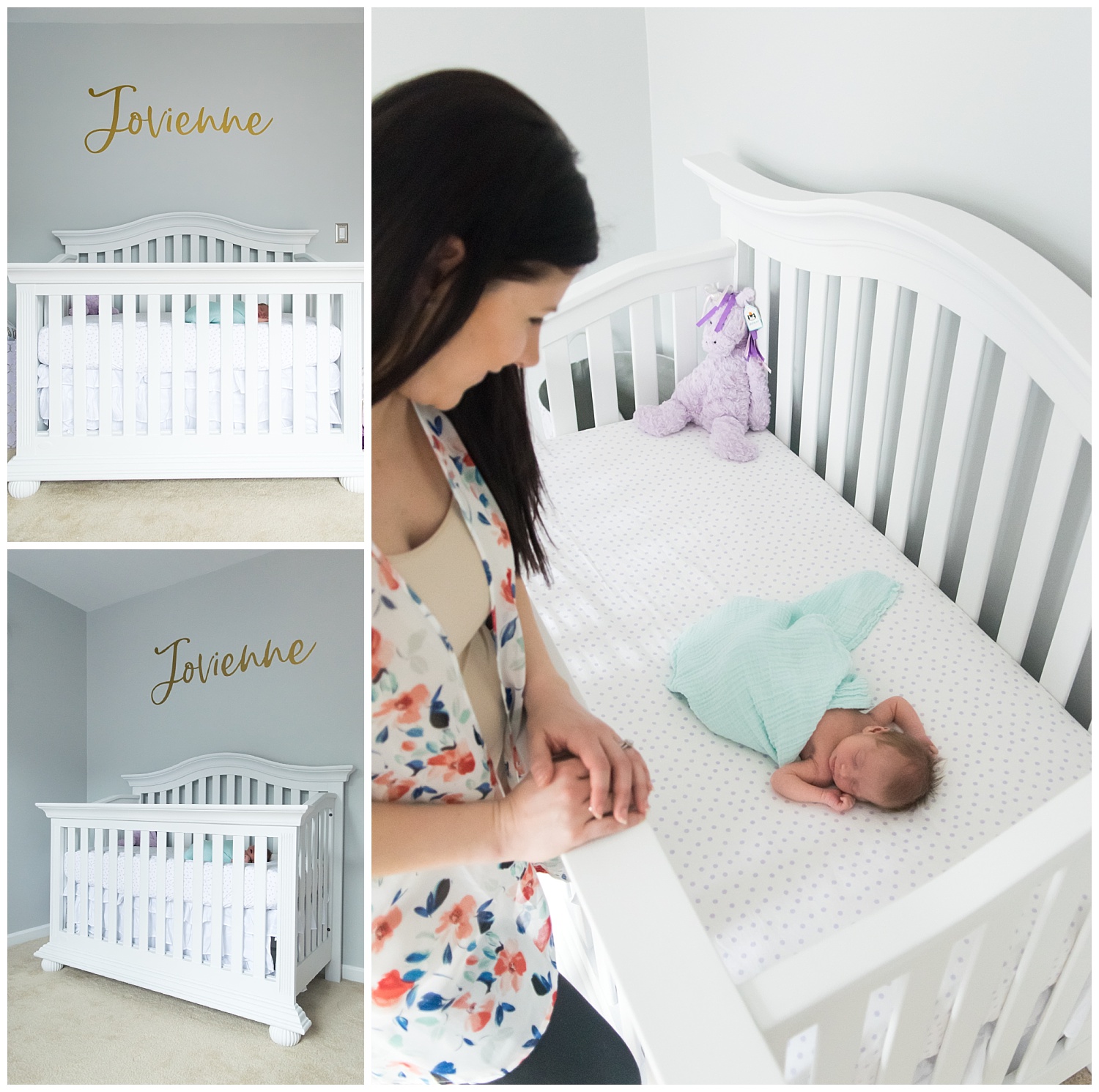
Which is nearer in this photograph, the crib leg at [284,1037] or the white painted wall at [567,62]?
the white painted wall at [567,62]

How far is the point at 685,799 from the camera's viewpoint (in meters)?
1.00

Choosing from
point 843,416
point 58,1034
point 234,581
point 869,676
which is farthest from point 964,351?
point 58,1034

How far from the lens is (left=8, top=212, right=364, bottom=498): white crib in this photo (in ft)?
2.33

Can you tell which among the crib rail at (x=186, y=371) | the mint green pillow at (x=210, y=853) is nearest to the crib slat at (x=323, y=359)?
the crib rail at (x=186, y=371)

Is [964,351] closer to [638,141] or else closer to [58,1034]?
[638,141]

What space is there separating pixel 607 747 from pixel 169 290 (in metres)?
0.61

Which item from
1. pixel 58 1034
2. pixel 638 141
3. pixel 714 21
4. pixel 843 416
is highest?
pixel 714 21

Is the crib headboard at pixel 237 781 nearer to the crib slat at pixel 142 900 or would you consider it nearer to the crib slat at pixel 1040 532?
the crib slat at pixel 142 900

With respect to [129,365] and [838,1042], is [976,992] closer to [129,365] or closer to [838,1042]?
[838,1042]

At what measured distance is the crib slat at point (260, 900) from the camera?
5.17 feet

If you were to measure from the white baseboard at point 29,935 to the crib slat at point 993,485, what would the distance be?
4.31 feet

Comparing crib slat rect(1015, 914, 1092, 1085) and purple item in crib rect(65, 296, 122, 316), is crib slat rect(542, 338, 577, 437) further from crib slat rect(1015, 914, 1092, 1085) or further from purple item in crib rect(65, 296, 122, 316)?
crib slat rect(1015, 914, 1092, 1085)

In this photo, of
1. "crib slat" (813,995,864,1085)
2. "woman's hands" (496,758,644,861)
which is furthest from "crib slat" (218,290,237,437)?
"crib slat" (813,995,864,1085)

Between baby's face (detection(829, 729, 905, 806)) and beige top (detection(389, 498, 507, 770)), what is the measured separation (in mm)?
582
